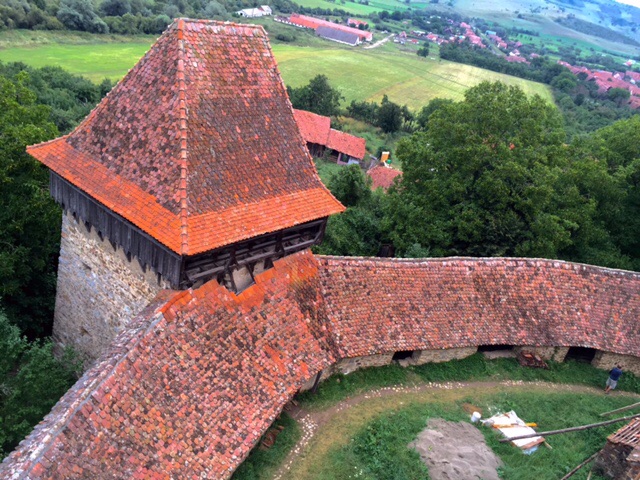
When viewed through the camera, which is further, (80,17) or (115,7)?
(115,7)

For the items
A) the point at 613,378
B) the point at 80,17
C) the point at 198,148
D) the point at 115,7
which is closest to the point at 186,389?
the point at 198,148

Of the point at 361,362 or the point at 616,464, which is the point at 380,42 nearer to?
the point at 361,362

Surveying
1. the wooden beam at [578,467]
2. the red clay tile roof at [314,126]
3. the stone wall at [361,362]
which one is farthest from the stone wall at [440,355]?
the red clay tile roof at [314,126]

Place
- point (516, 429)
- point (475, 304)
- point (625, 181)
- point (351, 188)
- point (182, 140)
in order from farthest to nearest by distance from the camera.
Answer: point (351, 188), point (625, 181), point (475, 304), point (516, 429), point (182, 140)

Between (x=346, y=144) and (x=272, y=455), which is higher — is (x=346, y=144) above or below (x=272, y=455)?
below

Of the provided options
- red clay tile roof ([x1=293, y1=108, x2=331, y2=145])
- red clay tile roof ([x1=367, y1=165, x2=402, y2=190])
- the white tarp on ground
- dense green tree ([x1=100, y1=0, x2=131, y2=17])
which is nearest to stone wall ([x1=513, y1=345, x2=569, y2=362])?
the white tarp on ground

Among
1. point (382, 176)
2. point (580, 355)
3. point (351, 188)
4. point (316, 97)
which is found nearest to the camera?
point (580, 355)

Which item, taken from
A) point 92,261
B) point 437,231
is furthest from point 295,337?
point 437,231
